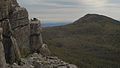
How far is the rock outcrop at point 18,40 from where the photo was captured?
2571 inches

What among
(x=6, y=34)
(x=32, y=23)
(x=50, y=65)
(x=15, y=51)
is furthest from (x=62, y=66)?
(x=32, y=23)

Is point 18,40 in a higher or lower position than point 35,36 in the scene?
higher

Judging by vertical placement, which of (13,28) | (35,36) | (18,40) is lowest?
(35,36)

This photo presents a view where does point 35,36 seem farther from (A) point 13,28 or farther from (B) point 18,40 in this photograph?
(A) point 13,28

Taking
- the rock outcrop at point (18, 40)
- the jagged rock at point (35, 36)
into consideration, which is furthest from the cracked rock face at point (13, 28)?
the jagged rock at point (35, 36)

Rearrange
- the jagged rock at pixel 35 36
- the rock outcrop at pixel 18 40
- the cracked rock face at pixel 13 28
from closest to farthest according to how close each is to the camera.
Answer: the rock outcrop at pixel 18 40
the cracked rock face at pixel 13 28
the jagged rock at pixel 35 36

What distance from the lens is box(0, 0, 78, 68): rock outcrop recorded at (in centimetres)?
6531

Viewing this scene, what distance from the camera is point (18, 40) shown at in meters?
78.9

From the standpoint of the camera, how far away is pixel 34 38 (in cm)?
9350

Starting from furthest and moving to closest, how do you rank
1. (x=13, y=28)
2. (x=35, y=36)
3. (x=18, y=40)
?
(x=35, y=36) → (x=18, y=40) → (x=13, y=28)

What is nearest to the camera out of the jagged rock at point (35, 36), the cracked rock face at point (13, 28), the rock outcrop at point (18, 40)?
the rock outcrop at point (18, 40)

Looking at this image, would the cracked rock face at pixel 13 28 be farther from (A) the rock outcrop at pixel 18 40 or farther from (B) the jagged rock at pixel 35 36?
(B) the jagged rock at pixel 35 36

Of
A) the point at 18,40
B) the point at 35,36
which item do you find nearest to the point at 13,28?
the point at 18,40

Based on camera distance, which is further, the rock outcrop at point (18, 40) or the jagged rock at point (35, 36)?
the jagged rock at point (35, 36)
